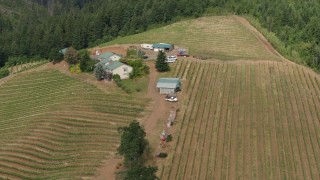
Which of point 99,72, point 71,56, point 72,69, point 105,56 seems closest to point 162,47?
point 105,56

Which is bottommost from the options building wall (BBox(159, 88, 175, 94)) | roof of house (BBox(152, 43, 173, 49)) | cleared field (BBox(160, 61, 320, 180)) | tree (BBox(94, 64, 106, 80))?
cleared field (BBox(160, 61, 320, 180))

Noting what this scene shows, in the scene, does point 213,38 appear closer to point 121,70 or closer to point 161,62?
point 161,62

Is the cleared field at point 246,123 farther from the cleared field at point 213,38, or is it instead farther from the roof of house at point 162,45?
the roof of house at point 162,45

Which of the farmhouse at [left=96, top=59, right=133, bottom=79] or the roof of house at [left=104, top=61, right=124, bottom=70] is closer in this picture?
the farmhouse at [left=96, top=59, right=133, bottom=79]

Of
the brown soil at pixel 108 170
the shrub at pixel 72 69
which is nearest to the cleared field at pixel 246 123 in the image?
the brown soil at pixel 108 170

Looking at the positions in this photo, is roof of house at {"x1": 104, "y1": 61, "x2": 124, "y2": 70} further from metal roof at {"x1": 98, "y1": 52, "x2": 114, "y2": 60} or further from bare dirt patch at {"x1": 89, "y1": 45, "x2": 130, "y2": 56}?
bare dirt patch at {"x1": 89, "y1": 45, "x2": 130, "y2": 56}

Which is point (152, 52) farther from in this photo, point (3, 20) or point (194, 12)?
point (3, 20)

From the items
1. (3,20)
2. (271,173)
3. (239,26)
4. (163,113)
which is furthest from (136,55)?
(3,20)

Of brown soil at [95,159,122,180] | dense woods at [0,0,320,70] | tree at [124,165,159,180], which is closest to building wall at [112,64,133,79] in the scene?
brown soil at [95,159,122,180]
